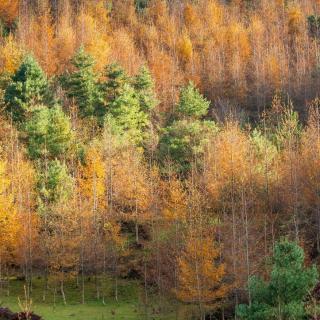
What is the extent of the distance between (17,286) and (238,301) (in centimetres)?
1788

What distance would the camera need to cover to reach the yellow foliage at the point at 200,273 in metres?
27.5

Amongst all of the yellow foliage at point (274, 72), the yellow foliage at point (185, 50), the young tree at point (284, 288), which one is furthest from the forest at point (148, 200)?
the yellow foliage at point (185, 50)

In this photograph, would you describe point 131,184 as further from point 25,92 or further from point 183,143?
point 25,92

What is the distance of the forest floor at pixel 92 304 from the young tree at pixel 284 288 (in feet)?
35.0

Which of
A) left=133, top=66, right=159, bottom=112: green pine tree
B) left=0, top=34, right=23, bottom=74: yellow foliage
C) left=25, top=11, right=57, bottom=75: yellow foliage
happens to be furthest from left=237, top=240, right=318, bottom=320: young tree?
left=25, top=11, right=57, bottom=75: yellow foliage

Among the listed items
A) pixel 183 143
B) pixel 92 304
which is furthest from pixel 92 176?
pixel 92 304

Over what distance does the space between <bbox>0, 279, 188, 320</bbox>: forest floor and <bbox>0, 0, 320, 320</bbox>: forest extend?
15 cm

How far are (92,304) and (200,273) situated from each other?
11469 millimetres

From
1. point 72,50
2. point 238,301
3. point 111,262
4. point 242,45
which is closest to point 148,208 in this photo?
point 111,262

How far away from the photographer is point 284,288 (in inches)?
733

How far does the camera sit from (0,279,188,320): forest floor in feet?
102

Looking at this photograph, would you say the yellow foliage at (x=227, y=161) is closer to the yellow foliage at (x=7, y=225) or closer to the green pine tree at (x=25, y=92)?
the yellow foliage at (x=7, y=225)

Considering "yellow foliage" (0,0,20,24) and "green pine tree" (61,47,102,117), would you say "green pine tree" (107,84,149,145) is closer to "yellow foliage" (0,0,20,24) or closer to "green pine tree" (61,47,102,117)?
"green pine tree" (61,47,102,117)

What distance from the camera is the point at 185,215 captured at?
36.0 metres
